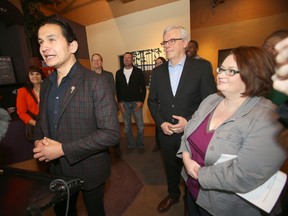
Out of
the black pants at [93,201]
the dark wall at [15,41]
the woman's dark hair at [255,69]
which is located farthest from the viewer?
the dark wall at [15,41]

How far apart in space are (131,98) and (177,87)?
1.97 meters

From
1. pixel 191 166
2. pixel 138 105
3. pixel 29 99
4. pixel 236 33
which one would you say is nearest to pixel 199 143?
pixel 191 166

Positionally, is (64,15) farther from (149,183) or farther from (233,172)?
(233,172)

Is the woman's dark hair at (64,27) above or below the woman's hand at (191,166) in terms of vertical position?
above

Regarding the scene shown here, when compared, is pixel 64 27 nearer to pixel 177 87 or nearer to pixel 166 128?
pixel 177 87

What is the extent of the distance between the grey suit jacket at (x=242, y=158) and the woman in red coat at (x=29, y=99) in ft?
7.41

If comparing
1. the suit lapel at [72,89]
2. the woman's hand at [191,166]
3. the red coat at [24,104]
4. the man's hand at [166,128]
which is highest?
the suit lapel at [72,89]

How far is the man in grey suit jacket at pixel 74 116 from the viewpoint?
1.11m

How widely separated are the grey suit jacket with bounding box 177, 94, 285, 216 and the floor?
3.61 ft

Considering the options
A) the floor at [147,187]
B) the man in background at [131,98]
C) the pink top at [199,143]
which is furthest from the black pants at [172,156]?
the man in background at [131,98]

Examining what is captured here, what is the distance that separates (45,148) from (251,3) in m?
6.14

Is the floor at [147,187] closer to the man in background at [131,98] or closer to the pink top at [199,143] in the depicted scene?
the man in background at [131,98]

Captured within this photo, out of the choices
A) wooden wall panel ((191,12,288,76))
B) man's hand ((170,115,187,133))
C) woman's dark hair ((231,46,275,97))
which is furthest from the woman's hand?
wooden wall panel ((191,12,288,76))

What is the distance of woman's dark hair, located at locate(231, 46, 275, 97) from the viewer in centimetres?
99
